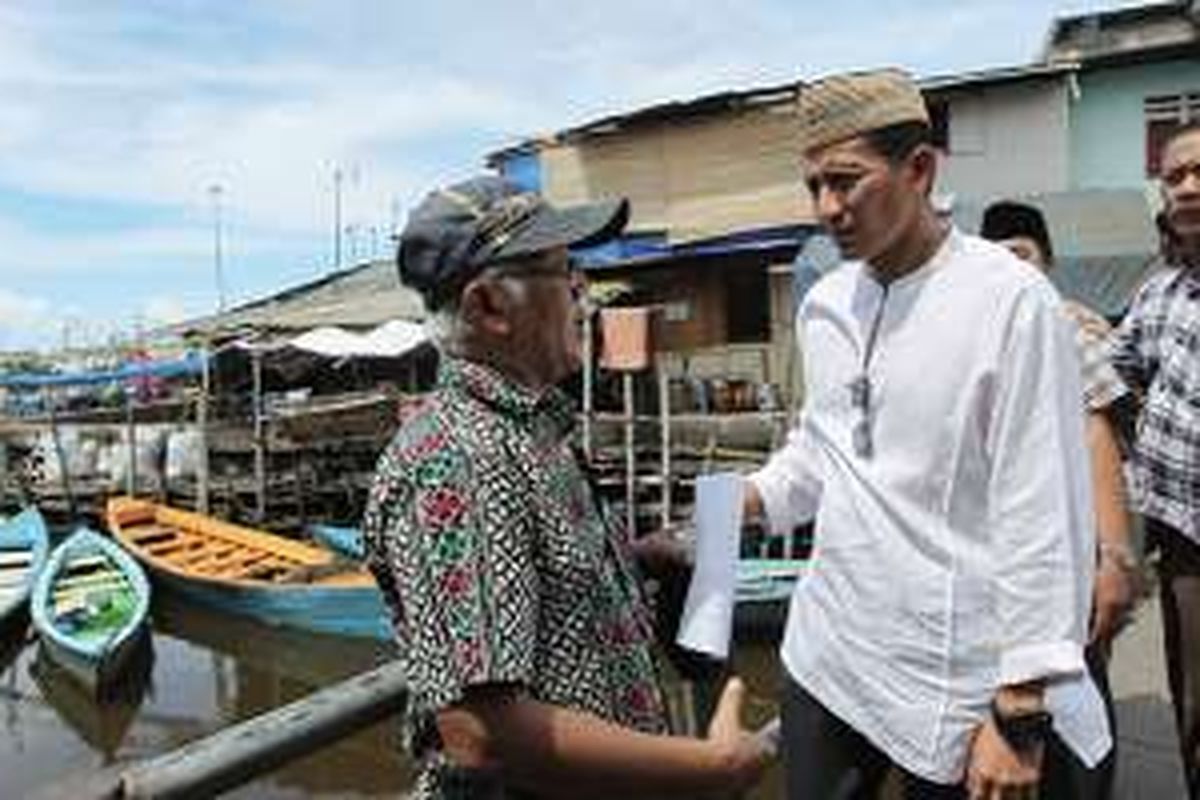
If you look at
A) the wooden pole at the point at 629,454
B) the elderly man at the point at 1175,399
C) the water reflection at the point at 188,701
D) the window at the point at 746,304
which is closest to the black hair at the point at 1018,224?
the elderly man at the point at 1175,399

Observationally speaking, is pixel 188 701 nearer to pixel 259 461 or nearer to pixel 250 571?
pixel 250 571

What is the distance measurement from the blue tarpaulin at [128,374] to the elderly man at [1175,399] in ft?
75.0

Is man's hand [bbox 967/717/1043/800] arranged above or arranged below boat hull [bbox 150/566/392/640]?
above

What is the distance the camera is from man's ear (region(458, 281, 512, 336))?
1741mm

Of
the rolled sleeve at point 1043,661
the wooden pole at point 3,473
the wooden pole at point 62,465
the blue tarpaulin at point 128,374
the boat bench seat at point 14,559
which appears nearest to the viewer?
the rolled sleeve at point 1043,661

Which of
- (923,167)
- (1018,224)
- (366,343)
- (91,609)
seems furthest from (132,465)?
(923,167)

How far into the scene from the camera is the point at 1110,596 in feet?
8.14

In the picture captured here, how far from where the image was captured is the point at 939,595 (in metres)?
2.25

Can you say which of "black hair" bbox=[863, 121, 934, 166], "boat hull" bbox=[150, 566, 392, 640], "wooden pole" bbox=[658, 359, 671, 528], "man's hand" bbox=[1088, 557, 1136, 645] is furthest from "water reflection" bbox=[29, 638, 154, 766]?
"black hair" bbox=[863, 121, 934, 166]

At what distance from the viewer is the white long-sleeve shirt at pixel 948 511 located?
6.79ft

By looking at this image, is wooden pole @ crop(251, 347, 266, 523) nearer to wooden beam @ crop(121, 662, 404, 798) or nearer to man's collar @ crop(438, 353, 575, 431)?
wooden beam @ crop(121, 662, 404, 798)

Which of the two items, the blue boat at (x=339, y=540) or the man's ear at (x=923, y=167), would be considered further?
the blue boat at (x=339, y=540)

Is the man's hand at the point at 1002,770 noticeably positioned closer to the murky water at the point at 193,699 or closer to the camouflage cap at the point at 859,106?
the camouflage cap at the point at 859,106

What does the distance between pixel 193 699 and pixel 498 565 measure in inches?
558
